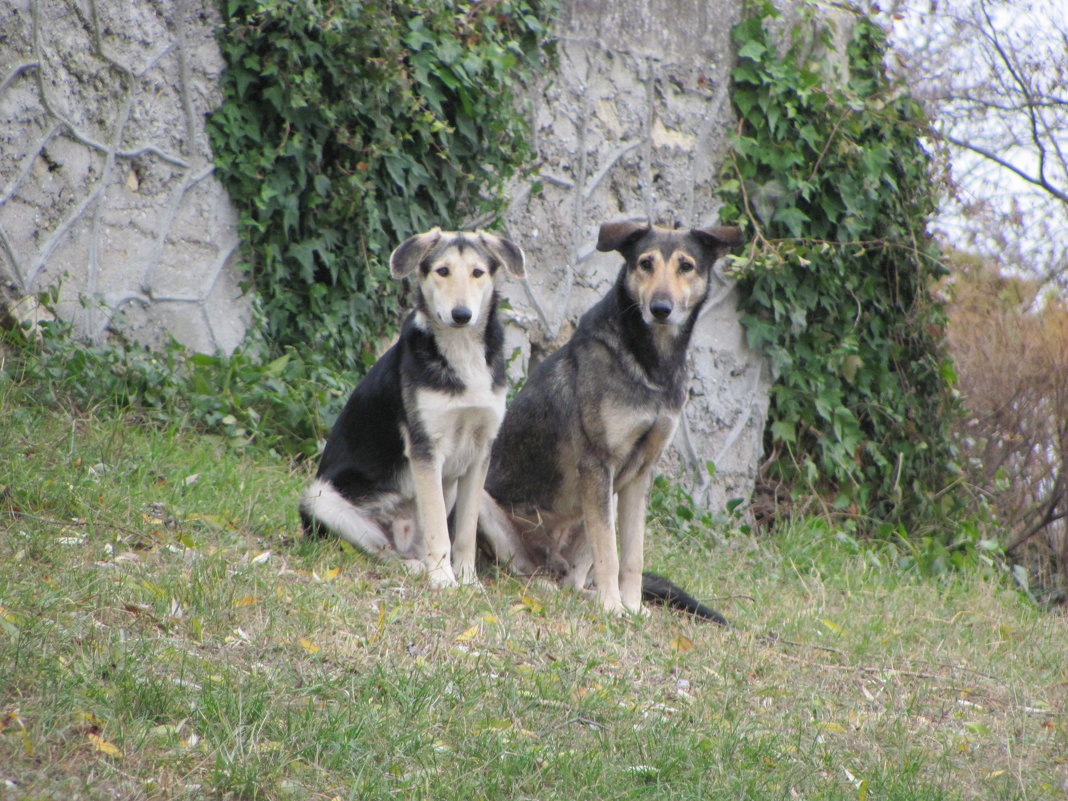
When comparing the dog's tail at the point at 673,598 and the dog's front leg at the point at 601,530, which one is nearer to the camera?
the dog's front leg at the point at 601,530

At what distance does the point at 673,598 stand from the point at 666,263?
165 cm

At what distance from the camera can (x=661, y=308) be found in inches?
206

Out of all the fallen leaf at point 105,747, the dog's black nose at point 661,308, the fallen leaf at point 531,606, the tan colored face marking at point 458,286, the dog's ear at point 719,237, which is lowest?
the fallen leaf at point 531,606

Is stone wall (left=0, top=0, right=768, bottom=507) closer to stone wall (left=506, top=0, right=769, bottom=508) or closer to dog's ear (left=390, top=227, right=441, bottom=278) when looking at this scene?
stone wall (left=506, top=0, right=769, bottom=508)

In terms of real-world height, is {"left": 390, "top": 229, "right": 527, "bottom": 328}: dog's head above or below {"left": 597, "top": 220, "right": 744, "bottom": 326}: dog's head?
below

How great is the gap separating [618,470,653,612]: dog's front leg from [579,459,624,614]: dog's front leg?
122 millimetres

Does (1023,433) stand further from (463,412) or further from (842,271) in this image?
(463,412)

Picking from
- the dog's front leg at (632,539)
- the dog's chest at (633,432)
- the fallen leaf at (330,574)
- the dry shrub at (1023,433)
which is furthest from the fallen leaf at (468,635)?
the dry shrub at (1023,433)

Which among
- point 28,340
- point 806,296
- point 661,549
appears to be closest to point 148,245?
point 28,340

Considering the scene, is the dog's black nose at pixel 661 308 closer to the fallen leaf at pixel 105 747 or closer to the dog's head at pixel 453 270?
the dog's head at pixel 453 270

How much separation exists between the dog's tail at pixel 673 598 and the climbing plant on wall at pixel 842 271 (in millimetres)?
3385

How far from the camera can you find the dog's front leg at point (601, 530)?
5293mm

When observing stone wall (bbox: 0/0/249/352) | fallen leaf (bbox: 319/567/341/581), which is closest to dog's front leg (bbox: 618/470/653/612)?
fallen leaf (bbox: 319/567/341/581)

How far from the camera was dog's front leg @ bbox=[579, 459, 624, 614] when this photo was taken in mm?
5293
